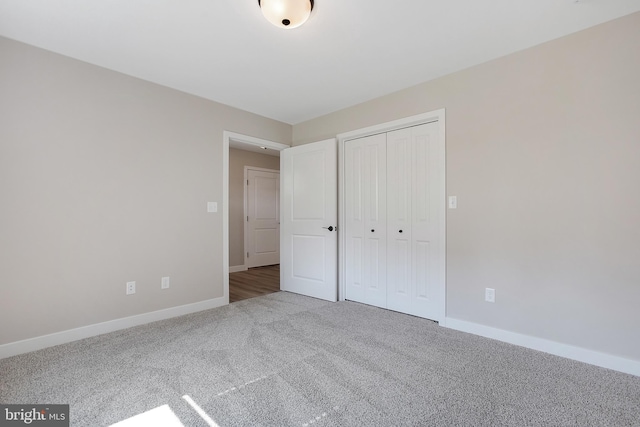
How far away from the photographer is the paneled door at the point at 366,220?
134 inches

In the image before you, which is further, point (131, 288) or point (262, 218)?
point (262, 218)

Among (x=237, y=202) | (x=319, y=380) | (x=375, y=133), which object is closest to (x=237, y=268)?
(x=237, y=202)

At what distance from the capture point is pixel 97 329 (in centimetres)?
261

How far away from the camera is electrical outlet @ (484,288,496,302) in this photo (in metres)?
2.55

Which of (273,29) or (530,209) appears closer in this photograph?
(273,29)

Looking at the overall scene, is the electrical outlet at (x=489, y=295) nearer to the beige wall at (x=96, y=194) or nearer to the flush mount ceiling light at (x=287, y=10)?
the flush mount ceiling light at (x=287, y=10)

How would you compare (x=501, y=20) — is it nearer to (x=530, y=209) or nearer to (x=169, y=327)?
(x=530, y=209)

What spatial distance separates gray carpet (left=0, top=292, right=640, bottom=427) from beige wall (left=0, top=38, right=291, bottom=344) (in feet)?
1.29

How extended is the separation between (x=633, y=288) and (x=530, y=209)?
30.9 inches

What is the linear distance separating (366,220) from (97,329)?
2.87 m

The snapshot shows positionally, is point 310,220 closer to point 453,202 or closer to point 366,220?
point 366,220

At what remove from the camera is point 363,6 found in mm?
1918

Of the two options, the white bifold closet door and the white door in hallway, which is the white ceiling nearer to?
the white bifold closet door

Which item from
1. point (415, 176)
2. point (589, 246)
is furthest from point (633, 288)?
point (415, 176)
